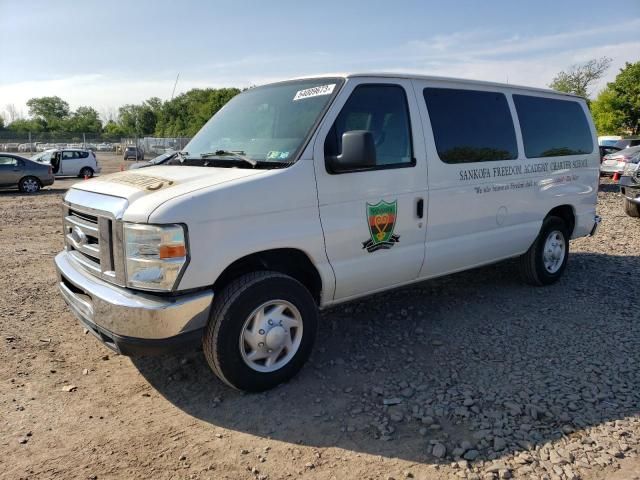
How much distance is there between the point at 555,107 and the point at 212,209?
176 inches

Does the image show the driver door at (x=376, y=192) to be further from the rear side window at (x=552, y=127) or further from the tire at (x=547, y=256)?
the tire at (x=547, y=256)

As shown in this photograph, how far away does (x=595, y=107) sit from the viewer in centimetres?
4300

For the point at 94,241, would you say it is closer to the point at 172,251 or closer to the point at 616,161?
the point at 172,251

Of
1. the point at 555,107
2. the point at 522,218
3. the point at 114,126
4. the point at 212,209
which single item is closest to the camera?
the point at 212,209

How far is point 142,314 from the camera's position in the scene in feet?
9.85

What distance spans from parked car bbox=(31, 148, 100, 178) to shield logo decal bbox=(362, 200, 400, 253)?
2225 centimetres

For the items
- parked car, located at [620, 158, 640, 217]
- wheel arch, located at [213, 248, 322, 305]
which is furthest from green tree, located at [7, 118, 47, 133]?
wheel arch, located at [213, 248, 322, 305]

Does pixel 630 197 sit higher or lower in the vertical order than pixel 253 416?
higher

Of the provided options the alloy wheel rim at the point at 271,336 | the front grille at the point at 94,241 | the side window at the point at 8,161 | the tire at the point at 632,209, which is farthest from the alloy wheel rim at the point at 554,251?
the side window at the point at 8,161

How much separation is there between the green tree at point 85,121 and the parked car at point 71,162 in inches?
2978

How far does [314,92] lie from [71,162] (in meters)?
22.7

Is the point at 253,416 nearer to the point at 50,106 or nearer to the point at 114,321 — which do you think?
the point at 114,321

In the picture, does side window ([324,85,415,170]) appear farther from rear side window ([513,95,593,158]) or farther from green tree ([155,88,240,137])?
green tree ([155,88,240,137])

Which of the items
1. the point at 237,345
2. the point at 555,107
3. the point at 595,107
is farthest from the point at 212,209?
the point at 595,107
